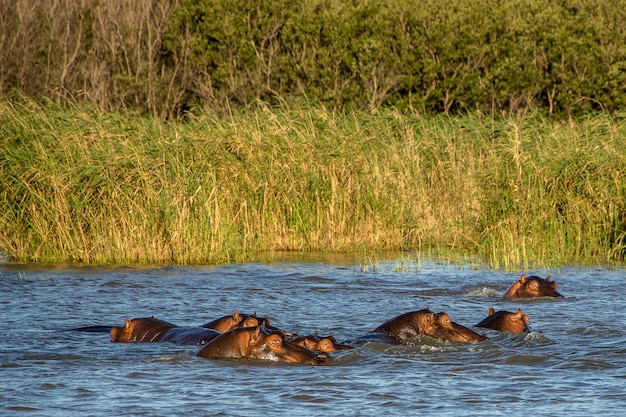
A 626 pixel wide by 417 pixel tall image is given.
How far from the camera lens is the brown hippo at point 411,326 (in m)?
6.03

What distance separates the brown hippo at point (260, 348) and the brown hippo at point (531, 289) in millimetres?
2624

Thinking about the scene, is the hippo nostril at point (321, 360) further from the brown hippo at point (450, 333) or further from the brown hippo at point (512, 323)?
the brown hippo at point (512, 323)

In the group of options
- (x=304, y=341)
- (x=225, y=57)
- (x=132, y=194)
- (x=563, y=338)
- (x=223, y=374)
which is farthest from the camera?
(x=225, y=57)

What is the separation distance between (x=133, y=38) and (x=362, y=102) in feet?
18.3

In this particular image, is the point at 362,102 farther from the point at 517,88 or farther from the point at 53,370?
the point at 53,370

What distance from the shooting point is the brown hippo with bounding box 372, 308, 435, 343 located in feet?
19.8

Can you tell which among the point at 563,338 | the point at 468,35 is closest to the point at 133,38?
the point at 468,35

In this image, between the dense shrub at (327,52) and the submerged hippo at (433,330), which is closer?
the submerged hippo at (433,330)

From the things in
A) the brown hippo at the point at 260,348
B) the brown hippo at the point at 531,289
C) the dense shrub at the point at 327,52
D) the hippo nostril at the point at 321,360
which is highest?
the dense shrub at the point at 327,52

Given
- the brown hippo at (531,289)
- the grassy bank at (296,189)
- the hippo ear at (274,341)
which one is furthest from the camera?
the grassy bank at (296,189)

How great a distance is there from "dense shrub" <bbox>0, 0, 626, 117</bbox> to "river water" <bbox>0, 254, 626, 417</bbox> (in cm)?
1248

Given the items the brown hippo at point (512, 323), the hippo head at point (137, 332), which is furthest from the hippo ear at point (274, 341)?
the brown hippo at point (512, 323)

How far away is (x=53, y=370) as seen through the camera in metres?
5.51

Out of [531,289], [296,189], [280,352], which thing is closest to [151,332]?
[280,352]
